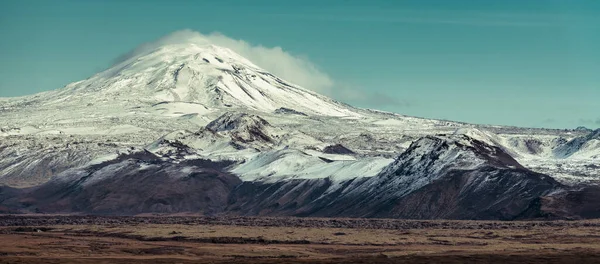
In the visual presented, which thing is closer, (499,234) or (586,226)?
(499,234)

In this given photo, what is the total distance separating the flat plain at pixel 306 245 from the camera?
460 ft

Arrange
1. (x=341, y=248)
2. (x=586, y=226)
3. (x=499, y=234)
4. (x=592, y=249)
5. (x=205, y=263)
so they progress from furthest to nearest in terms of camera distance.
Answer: (x=586, y=226) < (x=499, y=234) < (x=341, y=248) < (x=592, y=249) < (x=205, y=263)

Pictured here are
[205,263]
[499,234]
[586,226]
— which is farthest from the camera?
[586,226]

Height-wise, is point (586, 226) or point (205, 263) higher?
point (586, 226)

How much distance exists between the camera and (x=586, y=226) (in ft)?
639

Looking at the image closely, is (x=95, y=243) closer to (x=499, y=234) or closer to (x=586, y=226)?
(x=499, y=234)

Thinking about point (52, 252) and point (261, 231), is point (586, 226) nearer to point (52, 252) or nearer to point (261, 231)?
point (261, 231)

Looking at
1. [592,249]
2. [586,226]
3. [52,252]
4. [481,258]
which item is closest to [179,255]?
[52,252]

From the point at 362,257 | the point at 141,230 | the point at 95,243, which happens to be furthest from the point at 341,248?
the point at 141,230

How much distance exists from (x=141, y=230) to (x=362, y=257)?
199 feet

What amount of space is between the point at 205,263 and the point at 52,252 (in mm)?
23413

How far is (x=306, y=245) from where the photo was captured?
550 feet

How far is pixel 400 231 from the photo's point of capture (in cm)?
19288

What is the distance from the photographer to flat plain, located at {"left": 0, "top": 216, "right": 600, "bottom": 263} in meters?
140
